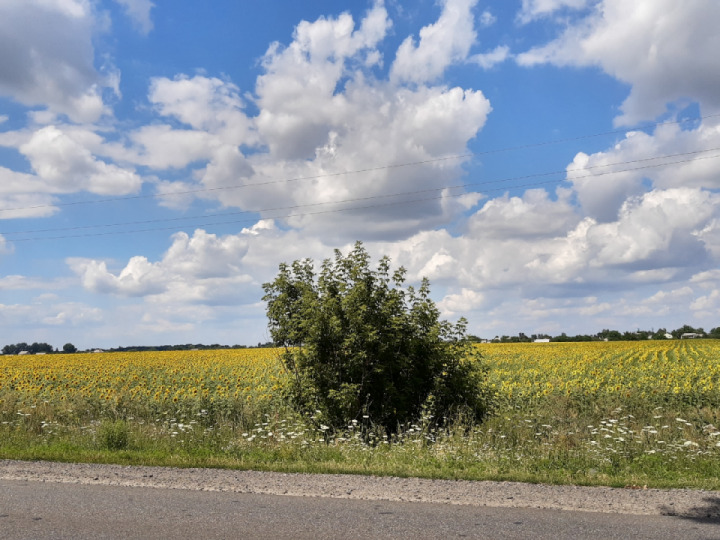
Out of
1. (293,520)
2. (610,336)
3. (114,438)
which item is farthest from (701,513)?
(610,336)

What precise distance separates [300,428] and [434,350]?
3.68 metres

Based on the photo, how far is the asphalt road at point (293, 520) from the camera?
21.2 feet

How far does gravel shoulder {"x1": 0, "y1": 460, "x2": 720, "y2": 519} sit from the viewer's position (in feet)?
24.8

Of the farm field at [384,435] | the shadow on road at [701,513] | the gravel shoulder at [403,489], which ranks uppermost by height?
the farm field at [384,435]

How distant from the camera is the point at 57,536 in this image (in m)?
6.41

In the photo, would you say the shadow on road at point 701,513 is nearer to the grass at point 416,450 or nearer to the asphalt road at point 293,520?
the asphalt road at point 293,520

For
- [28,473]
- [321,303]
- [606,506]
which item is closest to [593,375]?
[321,303]

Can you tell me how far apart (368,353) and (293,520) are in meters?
7.04

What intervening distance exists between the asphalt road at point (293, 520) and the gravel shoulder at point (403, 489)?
0.87ft

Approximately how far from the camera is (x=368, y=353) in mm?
13820

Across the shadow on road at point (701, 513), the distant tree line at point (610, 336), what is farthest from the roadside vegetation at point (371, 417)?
the distant tree line at point (610, 336)

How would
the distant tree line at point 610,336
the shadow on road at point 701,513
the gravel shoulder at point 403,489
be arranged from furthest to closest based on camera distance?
the distant tree line at point 610,336
the gravel shoulder at point 403,489
the shadow on road at point 701,513

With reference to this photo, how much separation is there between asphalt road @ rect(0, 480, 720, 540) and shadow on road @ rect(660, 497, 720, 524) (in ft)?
0.26

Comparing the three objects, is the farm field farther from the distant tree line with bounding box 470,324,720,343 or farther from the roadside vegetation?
the distant tree line with bounding box 470,324,720,343
